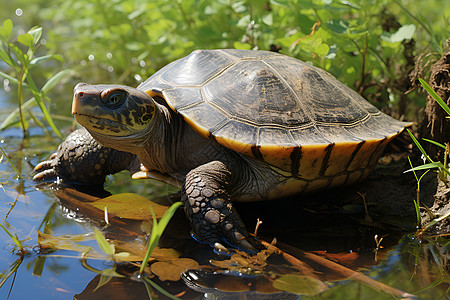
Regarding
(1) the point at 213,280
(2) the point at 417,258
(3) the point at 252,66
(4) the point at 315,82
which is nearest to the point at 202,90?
(3) the point at 252,66

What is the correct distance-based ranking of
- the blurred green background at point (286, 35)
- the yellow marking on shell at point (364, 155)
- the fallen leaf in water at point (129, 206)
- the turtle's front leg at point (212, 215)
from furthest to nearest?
the blurred green background at point (286, 35) → the yellow marking on shell at point (364, 155) → the fallen leaf in water at point (129, 206) → the turtle's front leg at point (212, 215)

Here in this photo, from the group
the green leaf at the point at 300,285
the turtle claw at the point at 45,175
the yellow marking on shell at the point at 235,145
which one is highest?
the yellow marking on shell at the point at 235,145

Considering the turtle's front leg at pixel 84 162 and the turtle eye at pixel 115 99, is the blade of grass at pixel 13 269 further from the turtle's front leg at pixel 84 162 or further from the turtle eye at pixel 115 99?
the turtle's front leg at pixel 84 162

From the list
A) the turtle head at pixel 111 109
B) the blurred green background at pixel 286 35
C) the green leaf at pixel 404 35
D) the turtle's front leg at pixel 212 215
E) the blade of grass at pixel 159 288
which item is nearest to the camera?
the blade of grass at pixel 159 288

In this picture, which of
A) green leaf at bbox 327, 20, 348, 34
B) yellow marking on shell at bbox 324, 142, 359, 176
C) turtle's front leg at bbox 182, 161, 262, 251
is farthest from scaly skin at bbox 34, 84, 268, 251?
green leaf at bbox 327, 20, 348, 34

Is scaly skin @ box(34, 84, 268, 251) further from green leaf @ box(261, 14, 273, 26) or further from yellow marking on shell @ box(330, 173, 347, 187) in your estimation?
green leaf @ box(261, 14, 273, 26)

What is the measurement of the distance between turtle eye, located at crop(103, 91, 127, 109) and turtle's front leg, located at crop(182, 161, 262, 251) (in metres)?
0.59

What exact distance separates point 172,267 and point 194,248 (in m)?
0.24

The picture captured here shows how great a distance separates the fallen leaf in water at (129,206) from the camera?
2.29m

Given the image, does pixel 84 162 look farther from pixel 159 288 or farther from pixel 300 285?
pixel 300 285

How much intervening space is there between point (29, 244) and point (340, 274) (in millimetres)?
1425

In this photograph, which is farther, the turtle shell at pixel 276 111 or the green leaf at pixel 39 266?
the turtle shell at pixel 276 111

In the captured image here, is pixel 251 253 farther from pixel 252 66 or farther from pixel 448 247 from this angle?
pixel 252 66

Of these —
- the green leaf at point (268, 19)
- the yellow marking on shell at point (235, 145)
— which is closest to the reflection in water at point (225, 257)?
the yellow marking on shell at point (235, 145)
